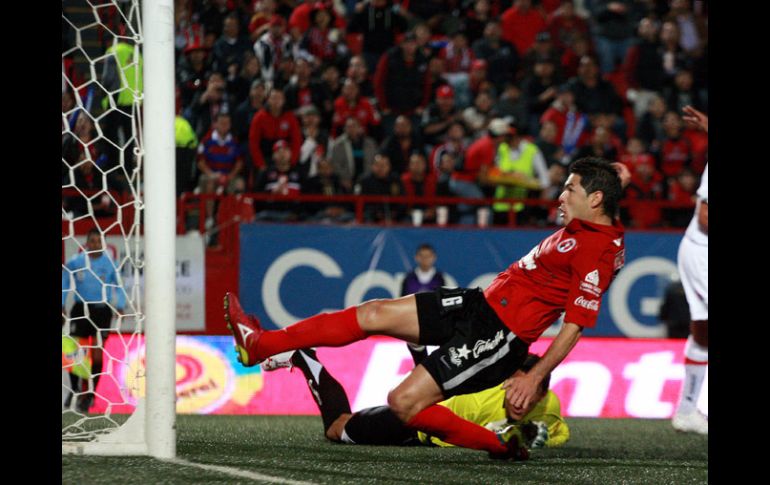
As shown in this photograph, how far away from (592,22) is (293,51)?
4024mm

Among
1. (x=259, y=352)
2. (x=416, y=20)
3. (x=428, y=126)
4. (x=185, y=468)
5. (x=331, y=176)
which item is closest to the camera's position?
(x=185, y=468)

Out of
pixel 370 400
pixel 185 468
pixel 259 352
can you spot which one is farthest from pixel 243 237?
pixel 185 468

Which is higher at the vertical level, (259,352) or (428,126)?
(428,126)

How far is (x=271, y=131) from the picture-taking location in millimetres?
11180

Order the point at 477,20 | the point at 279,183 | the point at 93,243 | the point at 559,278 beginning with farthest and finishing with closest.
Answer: the point at 477,20
the point at 279,183
the point at 93,243
the point at 559,278

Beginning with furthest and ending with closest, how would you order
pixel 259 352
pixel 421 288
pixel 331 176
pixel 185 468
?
pixel 331 176 → pixel 421 288 → pixel 259 352 → pixel 185 468

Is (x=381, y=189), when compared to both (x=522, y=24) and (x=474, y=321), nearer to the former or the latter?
(x=522, y=24)

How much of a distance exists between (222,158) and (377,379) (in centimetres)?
303

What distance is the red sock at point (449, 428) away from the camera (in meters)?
5.26

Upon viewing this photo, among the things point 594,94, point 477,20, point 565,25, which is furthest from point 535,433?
point 565,25

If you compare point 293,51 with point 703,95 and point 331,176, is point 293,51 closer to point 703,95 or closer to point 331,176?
point 331,176

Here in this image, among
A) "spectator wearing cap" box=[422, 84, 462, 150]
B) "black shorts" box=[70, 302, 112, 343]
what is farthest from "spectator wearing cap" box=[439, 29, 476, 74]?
"black shorts" box=[70, 302, 112, 343]

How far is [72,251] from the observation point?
6.58 meters

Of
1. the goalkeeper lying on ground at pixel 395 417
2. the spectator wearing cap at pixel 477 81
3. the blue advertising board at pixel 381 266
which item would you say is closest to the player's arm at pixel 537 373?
the goalkeeper lying on ground at pixel 395 417
